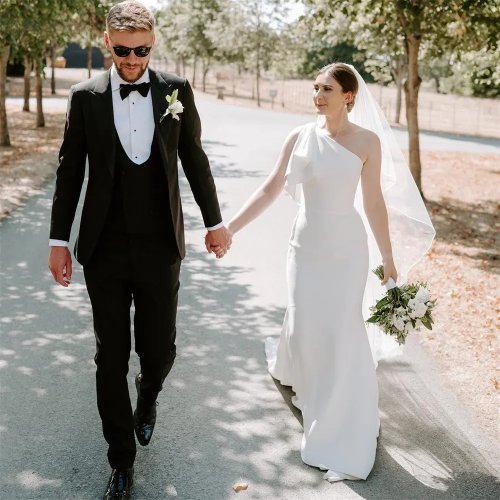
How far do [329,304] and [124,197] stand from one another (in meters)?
1.60

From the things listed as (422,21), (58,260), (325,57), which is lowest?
(58,260)

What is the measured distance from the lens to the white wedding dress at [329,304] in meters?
4.54

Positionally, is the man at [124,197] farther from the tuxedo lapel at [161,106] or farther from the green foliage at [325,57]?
the green foliage at [325,57]

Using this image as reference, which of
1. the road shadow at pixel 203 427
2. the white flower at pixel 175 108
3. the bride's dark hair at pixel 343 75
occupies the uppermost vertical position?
the bride's dark hair at pixel 343 75

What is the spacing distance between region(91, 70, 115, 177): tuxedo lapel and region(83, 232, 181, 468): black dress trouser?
17.0 inches

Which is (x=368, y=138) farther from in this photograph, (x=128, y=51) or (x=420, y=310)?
(x=128, y=51)

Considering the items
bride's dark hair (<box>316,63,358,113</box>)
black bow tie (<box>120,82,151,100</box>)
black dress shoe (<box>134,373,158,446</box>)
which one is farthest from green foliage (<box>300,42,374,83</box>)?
black bow tie (<box>120,82,151,100</box>)

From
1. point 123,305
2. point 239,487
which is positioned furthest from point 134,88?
point 239,487

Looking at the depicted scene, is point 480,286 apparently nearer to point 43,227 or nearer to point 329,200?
→ point 329,200

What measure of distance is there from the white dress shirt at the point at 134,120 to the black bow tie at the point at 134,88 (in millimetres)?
22

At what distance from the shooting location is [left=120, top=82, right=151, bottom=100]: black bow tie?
3.81 meters

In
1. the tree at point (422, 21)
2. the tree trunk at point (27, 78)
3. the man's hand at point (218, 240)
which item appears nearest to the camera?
the man's hand at point (218, 240)

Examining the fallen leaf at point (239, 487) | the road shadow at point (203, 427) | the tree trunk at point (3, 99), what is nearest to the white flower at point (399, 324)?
the road shadow at point (203, 427)

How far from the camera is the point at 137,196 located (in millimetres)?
3830
